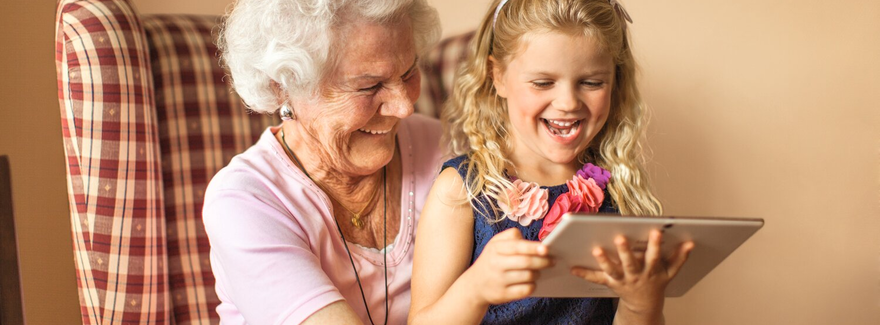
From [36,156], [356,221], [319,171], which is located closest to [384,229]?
[356,221]

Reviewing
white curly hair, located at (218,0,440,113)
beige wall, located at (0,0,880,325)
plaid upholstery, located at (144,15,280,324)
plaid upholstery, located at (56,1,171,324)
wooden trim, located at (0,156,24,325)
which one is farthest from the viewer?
beige wall, located at (0,0,880,325)

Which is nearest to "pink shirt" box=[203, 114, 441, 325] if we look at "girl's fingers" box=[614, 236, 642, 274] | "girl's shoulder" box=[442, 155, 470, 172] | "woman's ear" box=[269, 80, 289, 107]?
"woman's ear" box=[269, 80, 289, 107]

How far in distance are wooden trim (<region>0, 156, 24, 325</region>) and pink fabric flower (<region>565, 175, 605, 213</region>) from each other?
0.98 m

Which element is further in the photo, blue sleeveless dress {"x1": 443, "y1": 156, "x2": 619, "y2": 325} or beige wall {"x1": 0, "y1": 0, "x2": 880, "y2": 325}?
beige wall {"x1": 0, "y1": 0, "x2": 880, "y2": 325}

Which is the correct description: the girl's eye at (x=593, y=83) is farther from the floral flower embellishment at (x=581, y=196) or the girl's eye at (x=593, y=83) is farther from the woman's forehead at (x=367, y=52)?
the woman's forehead at (x=367, y=52)

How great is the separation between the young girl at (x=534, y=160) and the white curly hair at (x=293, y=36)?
0.28m

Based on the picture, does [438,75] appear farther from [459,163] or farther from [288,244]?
[288,244]

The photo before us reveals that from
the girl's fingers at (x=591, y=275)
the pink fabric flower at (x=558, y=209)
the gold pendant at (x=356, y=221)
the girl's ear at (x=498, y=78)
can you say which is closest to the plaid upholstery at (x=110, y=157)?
the gold pendant at (x=356, y=221)

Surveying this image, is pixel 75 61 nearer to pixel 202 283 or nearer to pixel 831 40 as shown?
pixel 202 283

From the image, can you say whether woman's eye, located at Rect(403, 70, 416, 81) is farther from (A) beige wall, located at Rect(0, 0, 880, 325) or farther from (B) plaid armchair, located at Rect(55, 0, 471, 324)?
(A) beige wall, located at Rect(0, 0, 880, 325)

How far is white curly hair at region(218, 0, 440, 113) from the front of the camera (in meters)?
1.36

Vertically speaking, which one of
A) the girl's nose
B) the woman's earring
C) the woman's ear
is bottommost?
the girl's nose

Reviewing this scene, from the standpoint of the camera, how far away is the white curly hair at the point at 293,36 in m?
1.36

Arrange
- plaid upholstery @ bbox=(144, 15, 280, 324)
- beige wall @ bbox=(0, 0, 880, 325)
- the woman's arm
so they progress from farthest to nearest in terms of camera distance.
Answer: beige wall @ bbox=(0, 0, 880, 325), plaid upholstery @ bbox=(144, 15, 280, 324), the woman's arm
